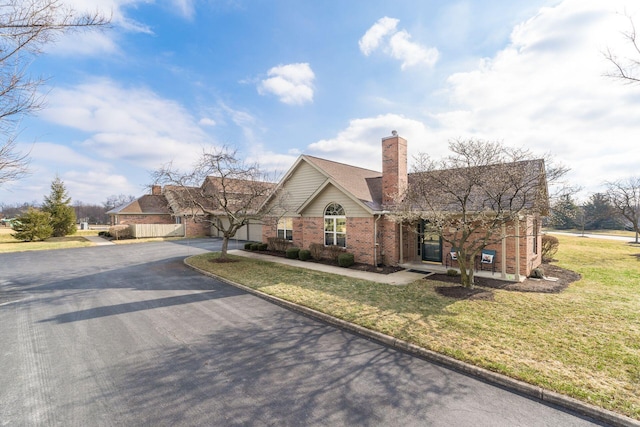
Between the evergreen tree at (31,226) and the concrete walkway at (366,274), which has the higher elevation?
the evergreen tree at (31,226)

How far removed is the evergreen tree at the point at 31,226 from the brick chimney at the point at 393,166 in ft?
105

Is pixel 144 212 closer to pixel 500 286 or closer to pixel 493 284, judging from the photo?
pixel 493 284

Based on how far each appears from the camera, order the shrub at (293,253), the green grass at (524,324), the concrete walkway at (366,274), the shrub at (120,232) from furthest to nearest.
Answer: the shrub at (120,232)
the shrub at (293,253)
the concrete walkway at (366,274)
the green grass at (524,324)

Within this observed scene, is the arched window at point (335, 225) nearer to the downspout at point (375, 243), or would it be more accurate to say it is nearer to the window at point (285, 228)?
the downspout at point (375, 243)

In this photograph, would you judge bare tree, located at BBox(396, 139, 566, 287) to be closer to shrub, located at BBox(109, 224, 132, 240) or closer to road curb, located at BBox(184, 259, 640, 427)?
road curb, located at BBox(184, 259, 640, 427)

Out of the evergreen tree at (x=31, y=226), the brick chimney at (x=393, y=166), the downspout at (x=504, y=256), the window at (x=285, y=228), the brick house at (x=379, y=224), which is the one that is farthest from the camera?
the evergreen tree at (x=31, y=226)

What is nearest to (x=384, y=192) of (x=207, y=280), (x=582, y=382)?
(x=207, y=280)

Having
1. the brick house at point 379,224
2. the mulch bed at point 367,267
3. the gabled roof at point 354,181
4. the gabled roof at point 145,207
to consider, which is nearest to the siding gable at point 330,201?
the brick house at point 379,224

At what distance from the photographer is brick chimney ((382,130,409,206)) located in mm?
13070

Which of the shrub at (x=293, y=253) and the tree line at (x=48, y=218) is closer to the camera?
the shrub at (x=293, y=253)

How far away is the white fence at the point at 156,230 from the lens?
2701 cm

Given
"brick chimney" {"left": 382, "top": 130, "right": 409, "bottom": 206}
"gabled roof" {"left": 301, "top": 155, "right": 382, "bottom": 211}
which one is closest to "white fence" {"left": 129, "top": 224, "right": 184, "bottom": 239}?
"gabled roof" {"left": 301, "top": 155, "right": 382, "bottom": 211}

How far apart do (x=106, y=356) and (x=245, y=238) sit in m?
20.7

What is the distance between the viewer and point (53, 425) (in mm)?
3457
